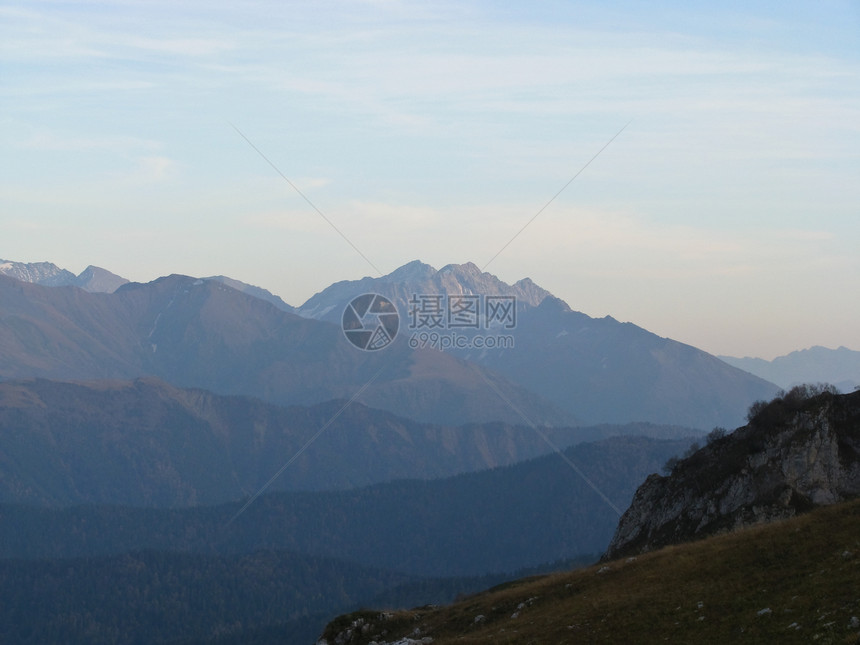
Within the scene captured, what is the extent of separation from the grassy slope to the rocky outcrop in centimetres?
2495

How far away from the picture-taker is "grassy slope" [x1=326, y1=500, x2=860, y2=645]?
47.8 metres

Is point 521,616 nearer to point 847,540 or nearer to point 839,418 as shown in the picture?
point 847,540

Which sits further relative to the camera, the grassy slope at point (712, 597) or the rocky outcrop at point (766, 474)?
the rocky outcrop at point (766, 474)

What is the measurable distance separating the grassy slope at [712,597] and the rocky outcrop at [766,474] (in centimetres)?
2495

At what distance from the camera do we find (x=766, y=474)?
91.4 metres

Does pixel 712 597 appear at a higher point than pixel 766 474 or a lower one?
lower

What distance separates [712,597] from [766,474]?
41.1 metres

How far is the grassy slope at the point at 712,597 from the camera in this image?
4778cm

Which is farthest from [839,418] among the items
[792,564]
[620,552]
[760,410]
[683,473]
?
[792,564]

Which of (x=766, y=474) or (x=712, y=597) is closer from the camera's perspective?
(x=712, y=597)

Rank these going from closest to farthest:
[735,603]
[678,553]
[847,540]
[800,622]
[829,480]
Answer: [800,622] < [735,603] < [847,540] < [678,553] < [829,480]

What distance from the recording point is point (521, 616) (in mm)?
64438

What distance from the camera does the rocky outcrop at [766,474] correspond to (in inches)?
3494

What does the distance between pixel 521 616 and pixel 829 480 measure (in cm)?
3893
